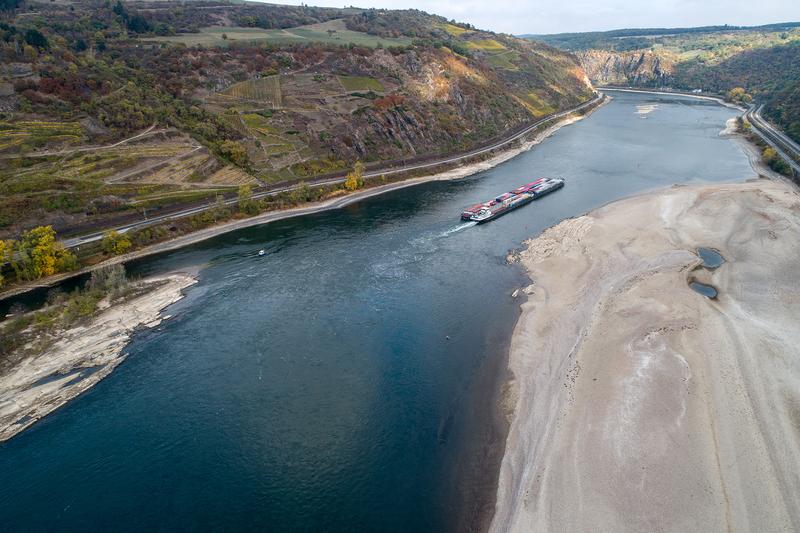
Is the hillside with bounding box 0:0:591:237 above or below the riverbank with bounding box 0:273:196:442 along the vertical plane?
above

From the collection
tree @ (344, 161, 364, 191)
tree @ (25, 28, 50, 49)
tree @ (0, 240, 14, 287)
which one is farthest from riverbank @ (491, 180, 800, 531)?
tree @ (25, 28, 50, 49)

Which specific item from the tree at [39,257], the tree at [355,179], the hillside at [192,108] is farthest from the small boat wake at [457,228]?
the tree at [39,257]

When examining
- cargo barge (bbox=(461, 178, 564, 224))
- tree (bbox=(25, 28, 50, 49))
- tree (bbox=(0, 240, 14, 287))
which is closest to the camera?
tree (bbox=(0, 240, 14, 287))

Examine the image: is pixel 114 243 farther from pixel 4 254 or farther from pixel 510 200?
pixel 510 200

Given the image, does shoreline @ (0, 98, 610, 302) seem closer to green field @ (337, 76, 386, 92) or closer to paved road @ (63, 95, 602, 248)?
paved road @ (63, 95, 602, 248)

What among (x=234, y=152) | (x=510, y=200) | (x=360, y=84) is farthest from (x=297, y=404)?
(x=360, y=84)
